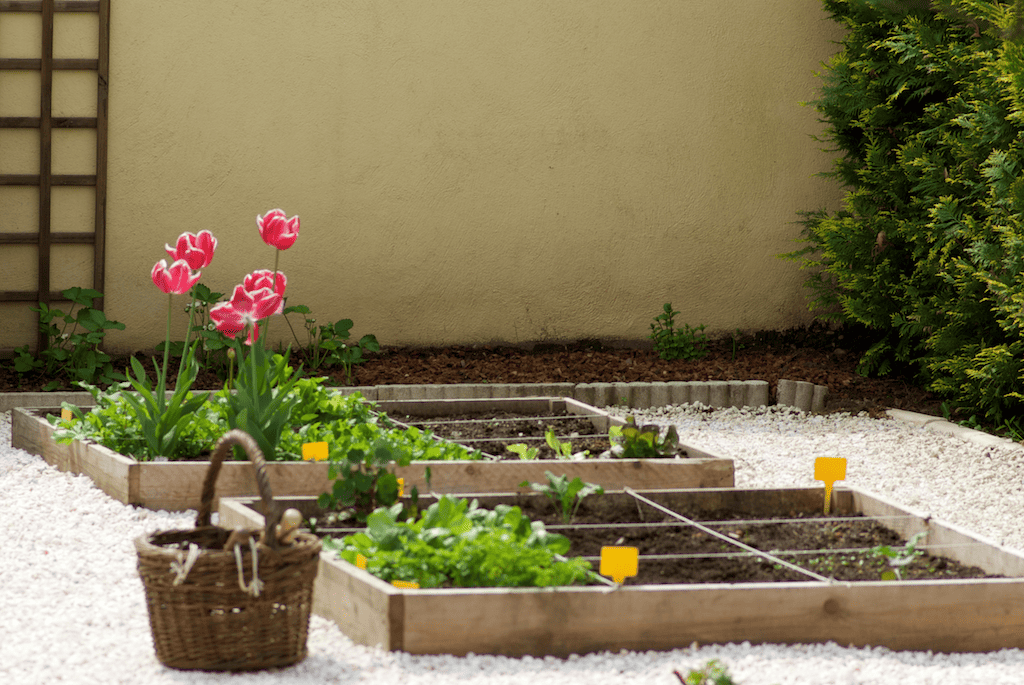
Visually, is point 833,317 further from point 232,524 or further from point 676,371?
point 232,524

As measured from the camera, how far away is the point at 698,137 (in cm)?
656

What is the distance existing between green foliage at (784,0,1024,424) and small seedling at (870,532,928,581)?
2.17 metres

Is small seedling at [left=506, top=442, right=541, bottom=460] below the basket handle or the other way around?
below

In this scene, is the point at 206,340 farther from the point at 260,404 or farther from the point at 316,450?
the point at 316,450

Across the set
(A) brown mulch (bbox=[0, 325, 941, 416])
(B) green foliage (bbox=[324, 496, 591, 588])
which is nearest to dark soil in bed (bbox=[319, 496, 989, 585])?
(B) green foliage (bbox=[324, 496, 591, 588])

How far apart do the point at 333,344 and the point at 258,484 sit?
378 centimetres

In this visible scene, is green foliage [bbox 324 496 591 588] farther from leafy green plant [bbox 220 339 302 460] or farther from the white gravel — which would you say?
leafy green plant [bbox 220 339 302 460]

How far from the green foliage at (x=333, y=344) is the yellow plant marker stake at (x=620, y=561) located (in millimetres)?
3479

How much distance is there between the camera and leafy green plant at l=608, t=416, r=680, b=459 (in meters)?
3.54

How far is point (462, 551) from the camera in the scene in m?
2.23

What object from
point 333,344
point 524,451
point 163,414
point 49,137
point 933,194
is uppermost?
point 49,137

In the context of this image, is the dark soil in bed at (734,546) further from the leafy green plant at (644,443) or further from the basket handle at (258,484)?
the basket handle at (258,484)

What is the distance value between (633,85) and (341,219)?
1.99m

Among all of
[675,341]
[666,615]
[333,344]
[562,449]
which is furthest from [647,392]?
[666,615]
